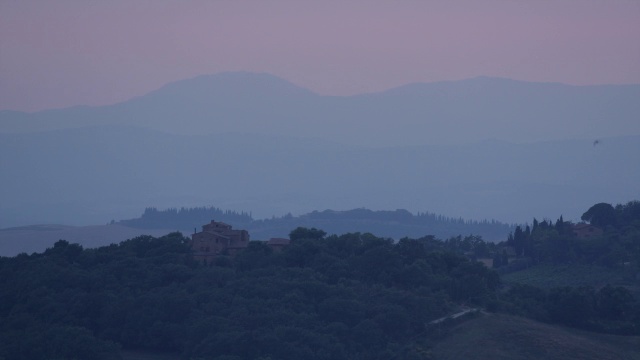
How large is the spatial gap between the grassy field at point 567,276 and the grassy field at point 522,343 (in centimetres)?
1061

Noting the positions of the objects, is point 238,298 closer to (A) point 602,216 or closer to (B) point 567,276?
(B) point 567,276

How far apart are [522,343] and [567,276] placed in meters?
15.8

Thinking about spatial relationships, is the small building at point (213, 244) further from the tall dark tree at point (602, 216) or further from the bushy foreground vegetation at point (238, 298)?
the tall dark tree at point (602, 216)

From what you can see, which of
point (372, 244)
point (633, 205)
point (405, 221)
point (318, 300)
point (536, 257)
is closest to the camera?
point (318, 300)

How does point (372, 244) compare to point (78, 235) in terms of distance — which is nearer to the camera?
point (372, 244)

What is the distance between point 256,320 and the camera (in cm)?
2766

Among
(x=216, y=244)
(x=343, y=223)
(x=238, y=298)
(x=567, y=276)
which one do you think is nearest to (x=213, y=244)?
(x=216, y=244)

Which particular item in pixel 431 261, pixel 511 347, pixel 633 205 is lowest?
pixel 511 347

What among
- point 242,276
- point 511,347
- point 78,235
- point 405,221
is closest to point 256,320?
point 242,276

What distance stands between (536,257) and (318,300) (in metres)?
20.7

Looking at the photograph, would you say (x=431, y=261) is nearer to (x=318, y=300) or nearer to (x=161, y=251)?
(x=318, y=300)

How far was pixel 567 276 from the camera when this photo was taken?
140ft

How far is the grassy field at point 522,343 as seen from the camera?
88.4ft

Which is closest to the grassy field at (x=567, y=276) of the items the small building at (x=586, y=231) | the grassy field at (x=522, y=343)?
the small building at (x=586, y=231)
